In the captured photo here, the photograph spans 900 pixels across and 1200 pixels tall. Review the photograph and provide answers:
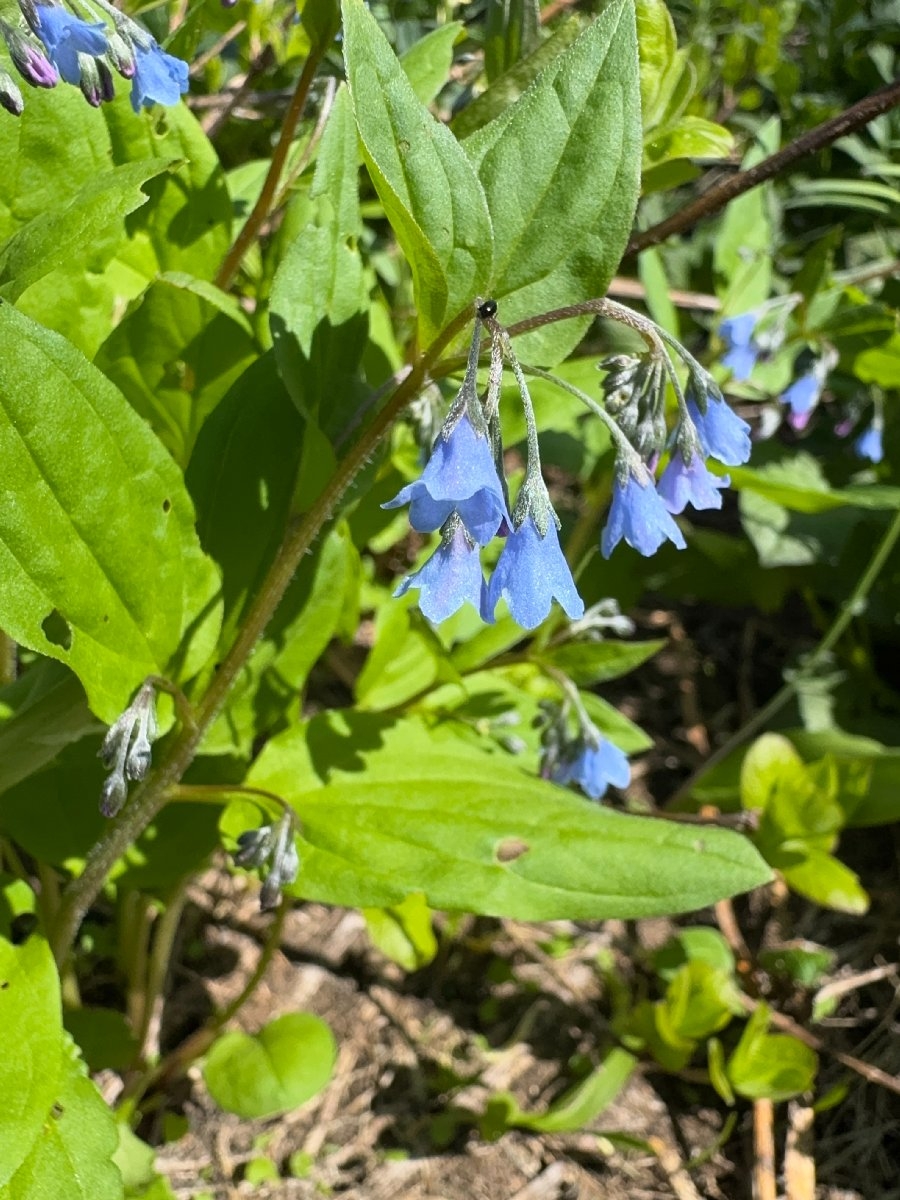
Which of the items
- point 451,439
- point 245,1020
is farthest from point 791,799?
point 451,439

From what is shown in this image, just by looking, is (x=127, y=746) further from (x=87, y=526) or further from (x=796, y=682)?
(x=796, y=682)

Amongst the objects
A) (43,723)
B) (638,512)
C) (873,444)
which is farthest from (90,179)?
(873,444)

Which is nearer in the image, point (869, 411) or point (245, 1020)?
point (245, 1020)

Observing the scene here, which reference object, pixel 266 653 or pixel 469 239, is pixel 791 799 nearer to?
pixel 266 653

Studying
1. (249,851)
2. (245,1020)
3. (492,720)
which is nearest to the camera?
(249,851)

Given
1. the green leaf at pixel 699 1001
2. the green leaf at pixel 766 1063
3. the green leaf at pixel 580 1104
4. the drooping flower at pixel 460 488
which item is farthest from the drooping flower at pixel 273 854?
the green leaf at pixel 766 1063

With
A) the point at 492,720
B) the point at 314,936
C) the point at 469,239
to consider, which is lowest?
the point at 314,936

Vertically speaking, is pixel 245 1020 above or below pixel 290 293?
below

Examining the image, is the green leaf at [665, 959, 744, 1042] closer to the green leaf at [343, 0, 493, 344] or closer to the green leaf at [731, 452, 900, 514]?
the green leaf at [731, 452, 900, 514]
